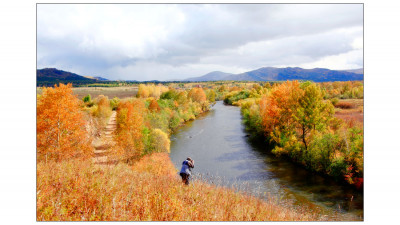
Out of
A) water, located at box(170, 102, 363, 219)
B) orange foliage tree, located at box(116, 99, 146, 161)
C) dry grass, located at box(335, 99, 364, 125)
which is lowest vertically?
water, located at box(170, 102, 363, 219)

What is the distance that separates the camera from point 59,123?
49.5 feet

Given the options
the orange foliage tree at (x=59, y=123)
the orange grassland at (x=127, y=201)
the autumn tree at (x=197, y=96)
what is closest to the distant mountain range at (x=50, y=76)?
the orange foliage tree at (x=59, y=123)

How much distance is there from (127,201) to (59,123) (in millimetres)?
11907

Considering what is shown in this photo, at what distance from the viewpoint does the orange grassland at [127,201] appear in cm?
532

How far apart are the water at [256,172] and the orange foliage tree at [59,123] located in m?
8.62

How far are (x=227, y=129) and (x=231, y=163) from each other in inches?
672

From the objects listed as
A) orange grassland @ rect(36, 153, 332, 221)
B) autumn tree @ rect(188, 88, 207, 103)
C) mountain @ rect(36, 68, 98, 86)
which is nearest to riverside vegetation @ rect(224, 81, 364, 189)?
orange grassland @ rect(36, 153, 332, 221)

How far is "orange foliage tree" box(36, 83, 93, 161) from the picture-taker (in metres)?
14.3

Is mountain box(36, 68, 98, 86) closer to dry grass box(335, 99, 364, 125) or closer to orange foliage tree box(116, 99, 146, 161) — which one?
orange foliage tree box(116, 99, 146, 161)

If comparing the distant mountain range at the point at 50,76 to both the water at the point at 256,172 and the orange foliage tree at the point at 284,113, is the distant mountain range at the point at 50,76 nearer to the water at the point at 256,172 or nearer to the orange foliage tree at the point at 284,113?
the water at the point at 256,172

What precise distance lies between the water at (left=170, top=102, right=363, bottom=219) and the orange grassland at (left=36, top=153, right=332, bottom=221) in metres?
3.95

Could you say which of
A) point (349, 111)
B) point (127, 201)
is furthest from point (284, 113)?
point (127, 201)

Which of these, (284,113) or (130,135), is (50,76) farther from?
(284,113)

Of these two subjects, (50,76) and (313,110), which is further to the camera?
(313,110)
